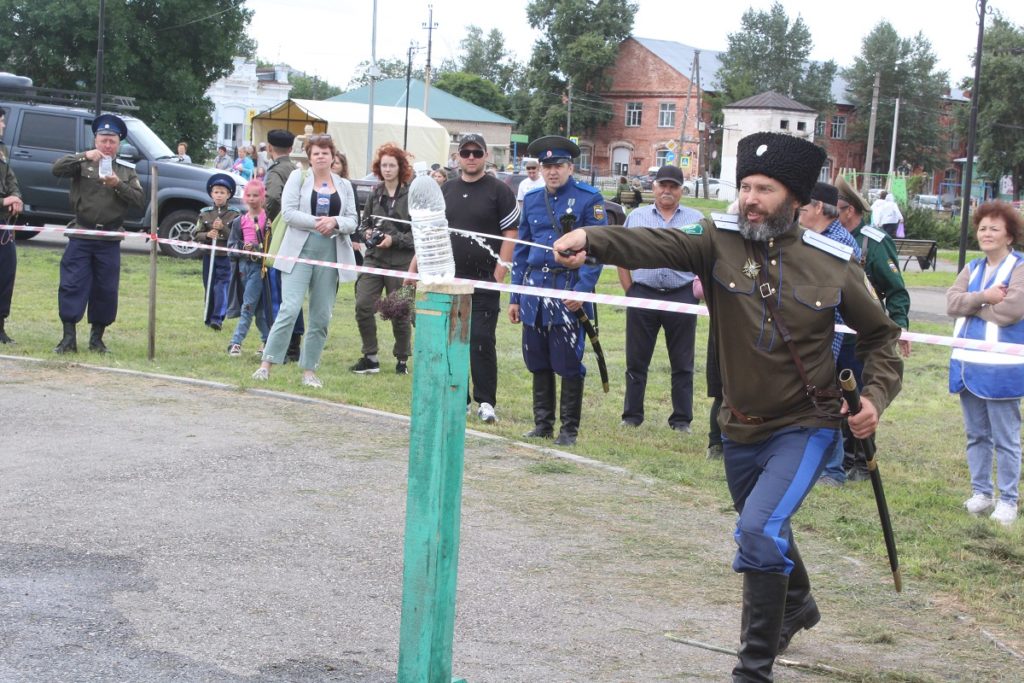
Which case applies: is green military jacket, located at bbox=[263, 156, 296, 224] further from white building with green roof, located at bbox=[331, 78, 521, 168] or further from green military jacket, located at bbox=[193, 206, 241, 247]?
white building with green roof, located at bbox=[331, 78, 521, 168]

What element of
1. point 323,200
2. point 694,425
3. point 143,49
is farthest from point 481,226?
point 143,49

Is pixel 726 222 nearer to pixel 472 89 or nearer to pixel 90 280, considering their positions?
pixel 90 280

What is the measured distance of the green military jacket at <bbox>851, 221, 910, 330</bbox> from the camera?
7555 millimetres

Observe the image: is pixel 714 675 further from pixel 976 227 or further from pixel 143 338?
pixel 143 338

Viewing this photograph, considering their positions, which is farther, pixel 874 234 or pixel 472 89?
pixel 472 89

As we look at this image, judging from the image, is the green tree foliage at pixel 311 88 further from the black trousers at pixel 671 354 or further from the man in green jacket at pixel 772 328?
the man in green jacket at pixel 772 328

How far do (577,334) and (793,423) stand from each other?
13.5ft

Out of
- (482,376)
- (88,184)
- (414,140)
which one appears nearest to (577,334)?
(482,376)

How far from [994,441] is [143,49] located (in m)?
35.1

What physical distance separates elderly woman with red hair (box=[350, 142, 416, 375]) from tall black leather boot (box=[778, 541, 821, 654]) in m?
6.56

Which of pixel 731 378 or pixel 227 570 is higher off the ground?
pixel 731 378

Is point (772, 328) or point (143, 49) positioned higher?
point (143, 49)

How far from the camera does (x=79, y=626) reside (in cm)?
449

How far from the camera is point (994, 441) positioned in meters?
7.15
